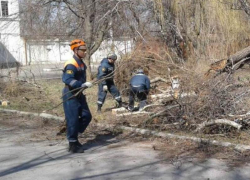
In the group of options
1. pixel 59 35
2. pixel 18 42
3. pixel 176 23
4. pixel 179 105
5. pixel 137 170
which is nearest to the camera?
pixel 137 170

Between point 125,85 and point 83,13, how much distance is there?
18.4ft

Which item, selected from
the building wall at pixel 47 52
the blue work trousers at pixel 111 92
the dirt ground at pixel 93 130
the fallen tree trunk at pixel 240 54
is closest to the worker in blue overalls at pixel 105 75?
the blue work trousers at pixel 111 92

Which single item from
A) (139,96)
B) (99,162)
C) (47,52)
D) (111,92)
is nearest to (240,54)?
(139,96)

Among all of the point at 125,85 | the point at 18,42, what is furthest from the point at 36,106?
the point at 18,42

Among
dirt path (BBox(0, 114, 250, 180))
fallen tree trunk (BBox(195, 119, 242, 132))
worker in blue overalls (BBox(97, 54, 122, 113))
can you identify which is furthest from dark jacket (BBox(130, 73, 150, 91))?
fallen tree trunk (BBox(195, 119, 242, 132))

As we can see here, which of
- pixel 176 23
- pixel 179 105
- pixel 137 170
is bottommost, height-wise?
pixel 137 170

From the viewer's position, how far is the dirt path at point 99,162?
508cm

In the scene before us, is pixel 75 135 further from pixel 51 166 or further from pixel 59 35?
pixel 59 35

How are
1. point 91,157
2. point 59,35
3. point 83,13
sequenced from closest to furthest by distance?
point 91,157, point 83,13, point 59,35

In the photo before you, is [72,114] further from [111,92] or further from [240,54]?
[240,54]

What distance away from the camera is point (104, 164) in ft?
18.4

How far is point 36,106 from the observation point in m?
11.3

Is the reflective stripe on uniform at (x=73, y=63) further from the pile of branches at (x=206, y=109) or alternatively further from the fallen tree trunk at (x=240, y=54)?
the fallen tree trunk at (x=240, y=54)

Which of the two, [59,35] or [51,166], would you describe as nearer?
[51,166]
